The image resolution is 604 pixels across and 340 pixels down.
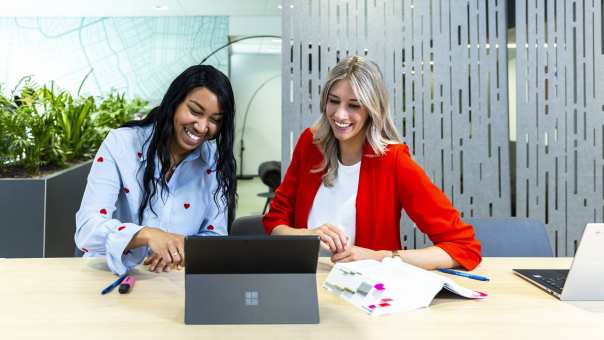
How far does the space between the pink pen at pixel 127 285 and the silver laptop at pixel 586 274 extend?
111 cm

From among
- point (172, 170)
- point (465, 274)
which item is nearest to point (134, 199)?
point (172, 170)

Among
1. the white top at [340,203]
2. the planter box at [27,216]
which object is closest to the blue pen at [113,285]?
the white top at [340,203]

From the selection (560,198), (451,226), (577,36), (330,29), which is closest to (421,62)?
(330,29)

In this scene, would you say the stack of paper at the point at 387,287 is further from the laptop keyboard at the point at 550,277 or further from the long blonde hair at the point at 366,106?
the long blonde hair at the point at 366,106

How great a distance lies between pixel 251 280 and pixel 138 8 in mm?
7539

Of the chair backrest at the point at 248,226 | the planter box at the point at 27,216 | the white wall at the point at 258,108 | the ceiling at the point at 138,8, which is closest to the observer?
the chair backrest at the point at 248,226

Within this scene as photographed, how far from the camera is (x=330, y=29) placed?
3510mm

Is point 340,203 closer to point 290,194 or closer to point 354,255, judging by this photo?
point 290,194

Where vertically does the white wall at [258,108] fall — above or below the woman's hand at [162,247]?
above

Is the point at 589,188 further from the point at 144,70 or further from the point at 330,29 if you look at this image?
the point at 144,70

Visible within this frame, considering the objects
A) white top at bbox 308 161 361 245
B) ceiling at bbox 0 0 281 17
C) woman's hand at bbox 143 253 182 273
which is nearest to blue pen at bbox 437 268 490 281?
white top at bbox 308 161 361 245

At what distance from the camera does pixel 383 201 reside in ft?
6.85

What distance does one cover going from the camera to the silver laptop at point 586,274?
1.28 meters

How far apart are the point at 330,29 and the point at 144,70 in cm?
578
